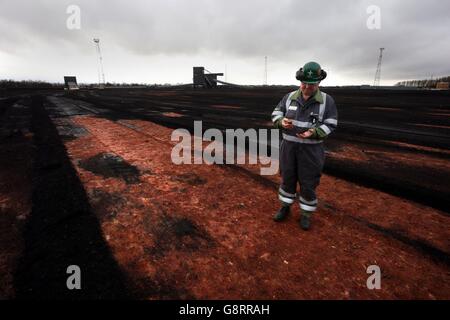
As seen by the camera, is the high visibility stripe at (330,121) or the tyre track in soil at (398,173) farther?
the tyre track in soil at (398,173)

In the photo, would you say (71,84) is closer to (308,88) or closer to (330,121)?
(308,88)

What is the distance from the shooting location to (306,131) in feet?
10.0

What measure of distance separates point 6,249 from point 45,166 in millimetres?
3181

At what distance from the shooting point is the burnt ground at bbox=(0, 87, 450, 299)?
2.49 m

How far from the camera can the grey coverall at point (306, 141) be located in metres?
3.07

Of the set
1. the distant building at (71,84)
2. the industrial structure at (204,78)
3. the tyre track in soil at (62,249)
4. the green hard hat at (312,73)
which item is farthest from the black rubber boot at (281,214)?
the distant building at (71,84)

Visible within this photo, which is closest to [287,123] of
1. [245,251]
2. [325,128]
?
[325,128]

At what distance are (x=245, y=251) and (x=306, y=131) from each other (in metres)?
1.49

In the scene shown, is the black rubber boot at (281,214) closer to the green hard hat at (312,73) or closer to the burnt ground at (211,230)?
the burnt ground at (211,230)

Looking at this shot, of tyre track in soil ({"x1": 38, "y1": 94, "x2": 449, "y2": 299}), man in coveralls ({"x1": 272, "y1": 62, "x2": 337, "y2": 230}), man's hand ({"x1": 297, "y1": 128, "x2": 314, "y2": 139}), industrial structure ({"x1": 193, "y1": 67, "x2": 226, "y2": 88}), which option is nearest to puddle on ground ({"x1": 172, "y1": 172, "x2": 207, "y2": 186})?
tyre track in soil ({"x1": 38, "y1": 94, "x2": 449, "y2": 299})

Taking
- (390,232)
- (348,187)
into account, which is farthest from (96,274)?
(348,187)

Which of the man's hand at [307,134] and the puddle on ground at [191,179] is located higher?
the man's hand at [307,134]

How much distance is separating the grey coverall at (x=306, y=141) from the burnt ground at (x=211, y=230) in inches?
23.4
